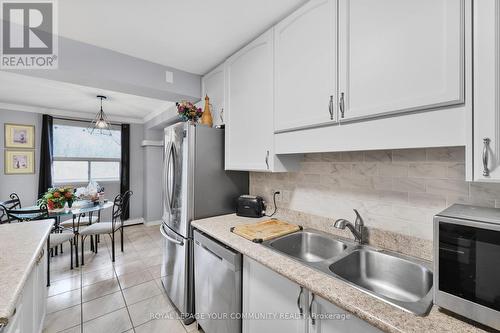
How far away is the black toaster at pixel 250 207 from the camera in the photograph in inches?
79.0

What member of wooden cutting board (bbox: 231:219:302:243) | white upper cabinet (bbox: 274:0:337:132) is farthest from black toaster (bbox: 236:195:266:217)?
white upper cabinet (bbox: 274:0:337:132)

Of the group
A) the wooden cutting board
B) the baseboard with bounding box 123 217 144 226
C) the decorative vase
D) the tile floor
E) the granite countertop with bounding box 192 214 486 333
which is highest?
the decorative vase

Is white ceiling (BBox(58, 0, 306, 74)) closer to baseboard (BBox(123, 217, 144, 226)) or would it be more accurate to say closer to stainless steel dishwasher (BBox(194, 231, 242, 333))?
stainless steel dishwasher (BBox(194, 231, 242, 333))

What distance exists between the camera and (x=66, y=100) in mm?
3529

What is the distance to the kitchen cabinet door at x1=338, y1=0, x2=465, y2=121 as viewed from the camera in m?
0.82

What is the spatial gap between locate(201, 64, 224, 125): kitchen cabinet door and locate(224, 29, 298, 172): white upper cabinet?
0.41ft

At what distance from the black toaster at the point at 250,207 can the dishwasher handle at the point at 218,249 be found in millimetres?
458

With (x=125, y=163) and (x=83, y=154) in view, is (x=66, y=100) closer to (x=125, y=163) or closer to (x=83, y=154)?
(x=83, y=154)

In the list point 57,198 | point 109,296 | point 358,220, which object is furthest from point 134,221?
point 358,220

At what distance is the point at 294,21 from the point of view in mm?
1429

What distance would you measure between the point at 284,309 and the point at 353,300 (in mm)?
413

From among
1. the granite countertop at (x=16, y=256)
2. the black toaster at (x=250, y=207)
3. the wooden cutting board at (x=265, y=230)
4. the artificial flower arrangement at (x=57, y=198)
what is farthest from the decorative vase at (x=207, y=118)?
the artificial flower arrangement at (x=57, y=198)

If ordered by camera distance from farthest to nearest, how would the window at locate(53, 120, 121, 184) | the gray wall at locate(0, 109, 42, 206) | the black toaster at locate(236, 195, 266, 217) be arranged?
the window at locate(53, 120, 121, 184)
the gray wall at locate(0, 109, 42, 206)
the black toaster at locate(236, 195, 266, 217)

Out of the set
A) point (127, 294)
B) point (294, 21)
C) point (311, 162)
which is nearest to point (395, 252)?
point (311, 162)
